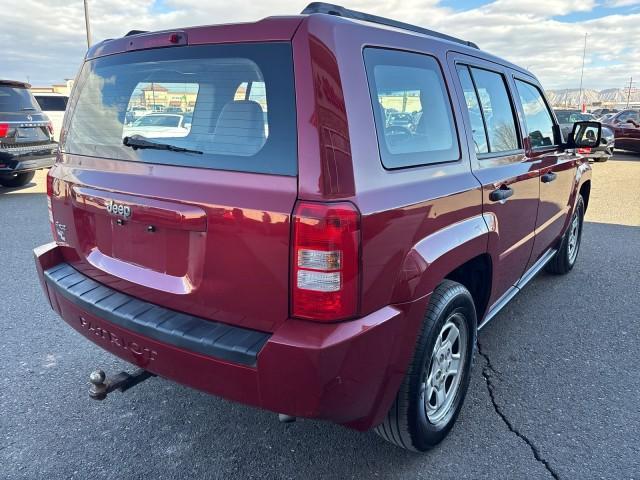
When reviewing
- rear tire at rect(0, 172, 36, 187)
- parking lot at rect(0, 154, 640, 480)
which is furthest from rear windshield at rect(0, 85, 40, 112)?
parking lot at rect(0, 154, 640, 480)

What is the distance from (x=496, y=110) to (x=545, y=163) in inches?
31.3

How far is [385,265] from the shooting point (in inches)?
73.5

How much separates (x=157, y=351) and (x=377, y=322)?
2.96 feet

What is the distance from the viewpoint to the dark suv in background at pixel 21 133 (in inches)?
329

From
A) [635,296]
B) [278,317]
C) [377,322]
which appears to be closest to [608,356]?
[635,296]

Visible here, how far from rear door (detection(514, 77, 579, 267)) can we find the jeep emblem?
2.58 meters

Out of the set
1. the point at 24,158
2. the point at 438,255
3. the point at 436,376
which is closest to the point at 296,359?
the point at 438,255

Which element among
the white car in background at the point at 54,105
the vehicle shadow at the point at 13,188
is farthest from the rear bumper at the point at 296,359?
the white car in background at the point at 54,105

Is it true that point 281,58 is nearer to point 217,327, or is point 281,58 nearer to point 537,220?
point 217,327

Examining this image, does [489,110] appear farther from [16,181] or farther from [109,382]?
[16,181]

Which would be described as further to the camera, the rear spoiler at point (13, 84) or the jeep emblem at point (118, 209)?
the rear spoiler at point (13, 84)

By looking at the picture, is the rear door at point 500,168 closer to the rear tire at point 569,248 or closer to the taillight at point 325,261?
the taillight at point 325,261

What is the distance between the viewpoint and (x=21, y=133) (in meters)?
8.54

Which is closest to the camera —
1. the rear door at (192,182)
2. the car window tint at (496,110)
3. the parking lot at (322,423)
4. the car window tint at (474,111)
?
the rear door at (192,182)
